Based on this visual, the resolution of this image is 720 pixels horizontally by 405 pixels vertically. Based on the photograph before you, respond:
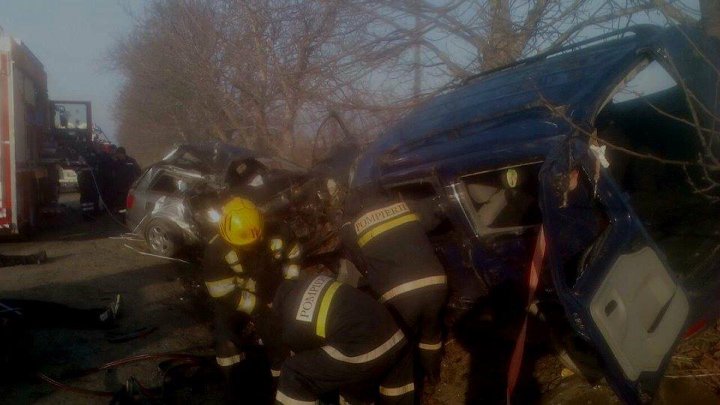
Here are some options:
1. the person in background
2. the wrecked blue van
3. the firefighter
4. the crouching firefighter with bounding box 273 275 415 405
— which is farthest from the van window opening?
the person in background

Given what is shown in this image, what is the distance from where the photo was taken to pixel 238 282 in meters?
3.79

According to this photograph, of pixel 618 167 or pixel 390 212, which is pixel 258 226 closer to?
pixel 390 212

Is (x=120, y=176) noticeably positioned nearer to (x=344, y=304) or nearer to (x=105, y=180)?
(x=105, y=180)

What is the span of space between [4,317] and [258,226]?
2225 mm

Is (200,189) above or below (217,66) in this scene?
below

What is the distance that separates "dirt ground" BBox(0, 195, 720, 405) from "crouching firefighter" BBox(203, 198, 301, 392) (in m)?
0.64

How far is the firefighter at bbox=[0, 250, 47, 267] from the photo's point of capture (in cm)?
742

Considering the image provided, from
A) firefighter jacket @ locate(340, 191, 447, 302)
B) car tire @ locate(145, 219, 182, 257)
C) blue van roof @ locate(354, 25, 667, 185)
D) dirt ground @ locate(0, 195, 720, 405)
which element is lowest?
dirt ground @ locate(0, 195, 720, 405)

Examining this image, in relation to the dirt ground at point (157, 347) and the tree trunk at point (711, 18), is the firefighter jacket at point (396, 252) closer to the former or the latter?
the dirt ground at point (157, 347)

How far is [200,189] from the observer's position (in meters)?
7.25

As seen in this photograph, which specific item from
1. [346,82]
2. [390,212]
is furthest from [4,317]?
[346,82]

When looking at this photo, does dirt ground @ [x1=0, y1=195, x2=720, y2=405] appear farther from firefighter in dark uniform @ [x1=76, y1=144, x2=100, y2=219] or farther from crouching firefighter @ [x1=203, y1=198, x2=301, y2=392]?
firefighter in dark uniform @ [x1=76, y1=144, x2=100, y2=219]

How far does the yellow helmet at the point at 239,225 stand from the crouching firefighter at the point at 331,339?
80 centimetres

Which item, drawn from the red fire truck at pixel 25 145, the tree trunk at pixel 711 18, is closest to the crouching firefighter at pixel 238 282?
the tree trunk at pixel 711 18
